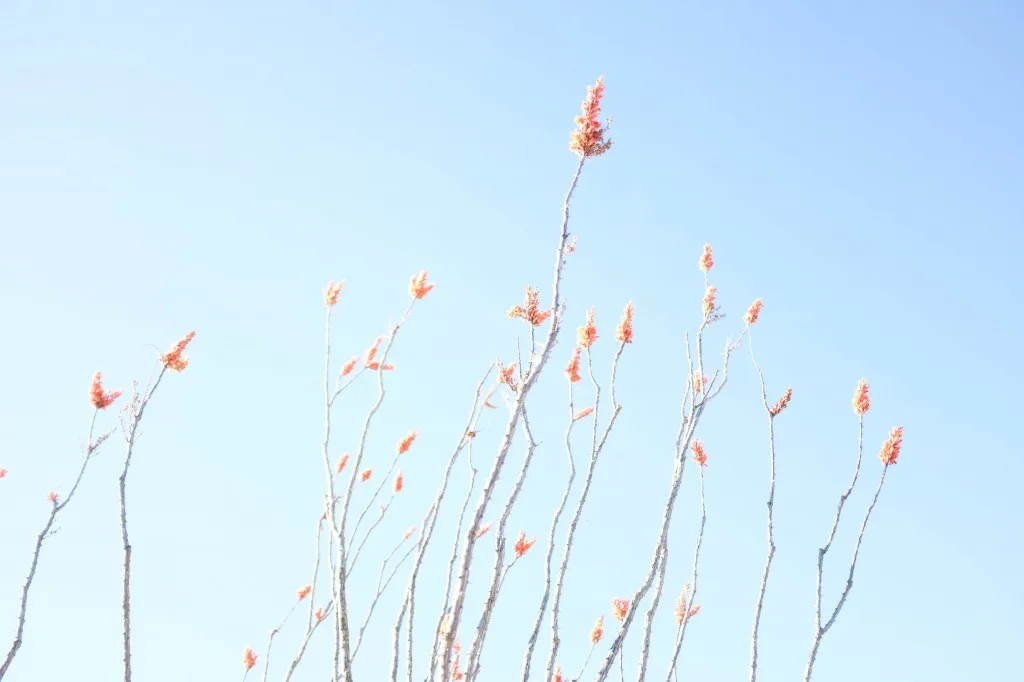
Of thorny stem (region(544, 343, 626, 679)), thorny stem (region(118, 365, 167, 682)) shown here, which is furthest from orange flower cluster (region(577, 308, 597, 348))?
thorny stem (region(118, 365, 167, 682))

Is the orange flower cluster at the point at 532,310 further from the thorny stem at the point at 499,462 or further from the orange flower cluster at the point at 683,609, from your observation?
the orange flower cluster at the point at 683,609

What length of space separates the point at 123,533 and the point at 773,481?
12.5ft

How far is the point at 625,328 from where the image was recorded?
207 inches

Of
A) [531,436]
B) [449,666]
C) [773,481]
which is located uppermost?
[773,481]

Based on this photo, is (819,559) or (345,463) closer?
(819,559)

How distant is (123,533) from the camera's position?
3.93 m

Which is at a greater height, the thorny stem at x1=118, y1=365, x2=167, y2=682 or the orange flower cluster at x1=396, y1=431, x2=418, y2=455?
the orange flower cluster at x1=396, y1=431, x2=418, y2=455

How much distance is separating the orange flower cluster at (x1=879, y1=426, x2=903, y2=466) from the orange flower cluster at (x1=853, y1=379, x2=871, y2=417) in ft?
0.75

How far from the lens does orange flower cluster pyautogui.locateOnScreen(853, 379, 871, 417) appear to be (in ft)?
17.3

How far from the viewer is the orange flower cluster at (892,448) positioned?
16.7ft

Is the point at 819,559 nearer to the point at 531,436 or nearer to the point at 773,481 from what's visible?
the point at 773,481

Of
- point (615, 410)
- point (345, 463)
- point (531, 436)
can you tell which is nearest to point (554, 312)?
point (531, 436)

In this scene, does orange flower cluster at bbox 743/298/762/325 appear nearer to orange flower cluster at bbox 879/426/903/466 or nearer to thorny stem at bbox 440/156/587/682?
orange flower cluster at bbox 879/426/903/466

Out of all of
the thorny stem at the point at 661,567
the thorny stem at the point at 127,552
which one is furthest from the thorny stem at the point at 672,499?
the thorny stem at the point at 127,552
